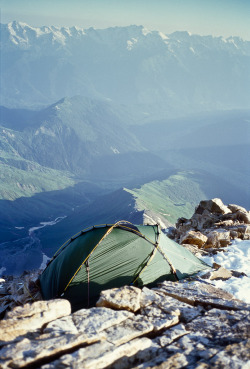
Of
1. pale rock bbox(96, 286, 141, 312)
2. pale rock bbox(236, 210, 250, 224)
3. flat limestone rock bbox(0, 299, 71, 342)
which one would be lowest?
pale rock bbox(236, 210, 250, 224)

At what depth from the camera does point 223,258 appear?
22.8 m

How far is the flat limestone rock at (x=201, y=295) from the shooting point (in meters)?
12.4

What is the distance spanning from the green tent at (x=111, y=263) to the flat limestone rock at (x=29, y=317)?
5.35m

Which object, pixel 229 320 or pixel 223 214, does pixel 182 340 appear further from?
pixel 223 214

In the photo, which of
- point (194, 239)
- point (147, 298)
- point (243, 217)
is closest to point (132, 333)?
point (147, 298)

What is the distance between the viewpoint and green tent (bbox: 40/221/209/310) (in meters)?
16.9

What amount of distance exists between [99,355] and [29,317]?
2.92m

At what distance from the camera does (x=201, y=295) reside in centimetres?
1336

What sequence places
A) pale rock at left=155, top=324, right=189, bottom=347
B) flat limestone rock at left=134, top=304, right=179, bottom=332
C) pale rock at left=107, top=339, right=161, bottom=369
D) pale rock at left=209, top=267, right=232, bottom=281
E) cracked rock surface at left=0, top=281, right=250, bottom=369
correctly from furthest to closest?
1. pale rock at left=209, top=267, right=232, bottom=281
2. flat limestone rock at left=134, top=304, right=179, bottom=332
3. pale rock at left=155, top=324, right=189, bottom=347
4. pale rock at left=107, top=339, right=161, bottom=369
5. cracked rock surface at left=0, top=281, right=250, bottom=369

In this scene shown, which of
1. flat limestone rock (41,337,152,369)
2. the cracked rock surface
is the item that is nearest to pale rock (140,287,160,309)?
the cracked rock surface

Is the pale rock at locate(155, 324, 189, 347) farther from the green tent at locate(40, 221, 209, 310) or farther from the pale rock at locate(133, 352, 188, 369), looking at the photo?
the green tent at locate(40, 221, 209, 310)

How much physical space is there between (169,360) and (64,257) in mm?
11074

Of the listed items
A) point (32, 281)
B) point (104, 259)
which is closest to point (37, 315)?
point (104, 259)

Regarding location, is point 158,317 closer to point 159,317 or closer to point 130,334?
point 159,317
